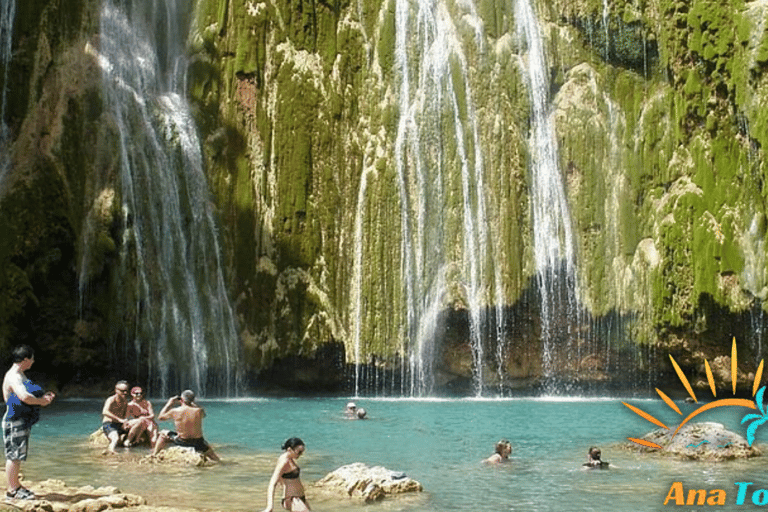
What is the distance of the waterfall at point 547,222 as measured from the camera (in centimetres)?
3500

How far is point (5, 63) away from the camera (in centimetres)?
3253

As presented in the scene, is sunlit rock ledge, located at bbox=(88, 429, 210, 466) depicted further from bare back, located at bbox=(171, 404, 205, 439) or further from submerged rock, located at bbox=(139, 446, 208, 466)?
bare back, located at bbox=(171, 404, 205, 439)

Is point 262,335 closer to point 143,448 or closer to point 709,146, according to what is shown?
point 143,448

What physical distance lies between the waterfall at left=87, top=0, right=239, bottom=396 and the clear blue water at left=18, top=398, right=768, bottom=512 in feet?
10.9

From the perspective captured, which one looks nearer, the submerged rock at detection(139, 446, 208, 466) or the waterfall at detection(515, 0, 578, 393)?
the submerged rock at detection(139, 446, 208, 466)

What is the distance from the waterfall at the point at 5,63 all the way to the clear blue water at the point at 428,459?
7.99 m

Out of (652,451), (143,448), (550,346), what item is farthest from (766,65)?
(143,448)

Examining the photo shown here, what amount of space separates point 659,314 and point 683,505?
2074 centimetres

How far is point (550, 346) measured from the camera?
34.9 meters

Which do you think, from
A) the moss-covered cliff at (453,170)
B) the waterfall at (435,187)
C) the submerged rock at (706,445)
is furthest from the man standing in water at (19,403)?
the waterfall at (435,187)

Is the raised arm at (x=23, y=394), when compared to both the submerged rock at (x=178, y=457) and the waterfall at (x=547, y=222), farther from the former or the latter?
the waterfall at (x=547, y=222)

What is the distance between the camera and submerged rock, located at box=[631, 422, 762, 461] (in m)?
18.7

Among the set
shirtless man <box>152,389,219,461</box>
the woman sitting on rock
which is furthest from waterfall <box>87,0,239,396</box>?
shirtless man <box>152,389,219,461</box>

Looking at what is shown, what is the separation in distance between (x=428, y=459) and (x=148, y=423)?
18.6ft
